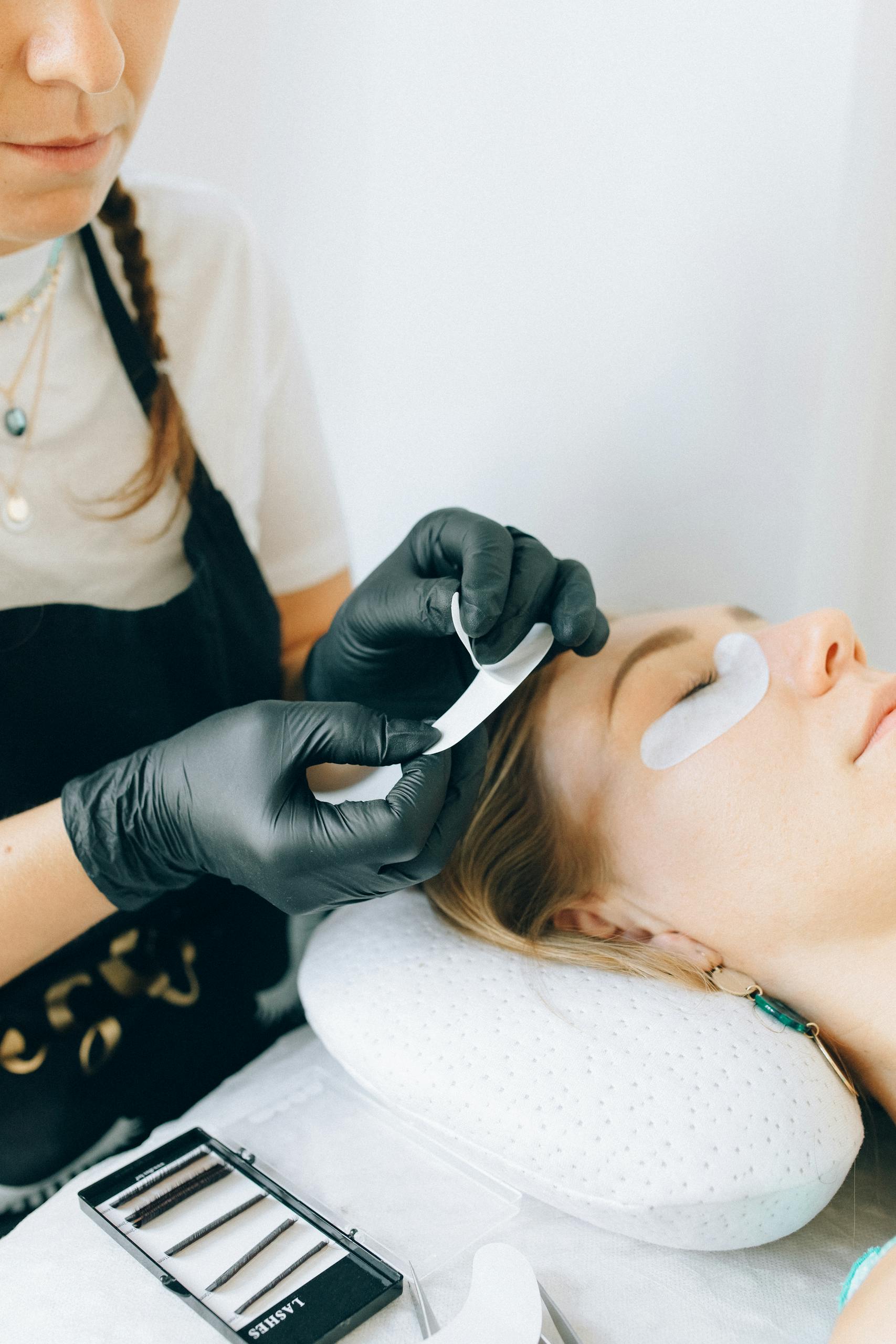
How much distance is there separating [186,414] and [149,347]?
10 cm

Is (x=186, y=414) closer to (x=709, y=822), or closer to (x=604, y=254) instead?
(x=604, y=254)

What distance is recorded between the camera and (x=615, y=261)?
1.48 m

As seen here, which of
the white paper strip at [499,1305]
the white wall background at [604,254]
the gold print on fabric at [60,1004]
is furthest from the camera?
the white wall background at [604,254]

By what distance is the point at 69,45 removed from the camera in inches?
30.6

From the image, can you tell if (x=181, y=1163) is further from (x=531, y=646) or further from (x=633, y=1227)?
(x=531, y=646)

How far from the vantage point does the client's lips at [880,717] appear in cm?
100

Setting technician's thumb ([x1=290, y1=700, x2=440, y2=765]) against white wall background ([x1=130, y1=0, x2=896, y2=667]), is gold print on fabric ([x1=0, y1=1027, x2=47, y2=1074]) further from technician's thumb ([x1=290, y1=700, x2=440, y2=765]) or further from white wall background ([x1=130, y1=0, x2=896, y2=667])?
white wall background ([x1=130, y1=0, x2=896, y2=667])

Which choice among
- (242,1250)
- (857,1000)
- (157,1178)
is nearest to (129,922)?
(157,1178)

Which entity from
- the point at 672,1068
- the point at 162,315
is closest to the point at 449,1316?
the point at 672,1068

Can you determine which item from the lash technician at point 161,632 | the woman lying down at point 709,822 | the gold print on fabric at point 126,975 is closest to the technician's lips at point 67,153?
the lash technician at point 161,632

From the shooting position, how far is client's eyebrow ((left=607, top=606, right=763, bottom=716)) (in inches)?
43.9

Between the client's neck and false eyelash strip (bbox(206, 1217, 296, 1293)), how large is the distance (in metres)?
0.53

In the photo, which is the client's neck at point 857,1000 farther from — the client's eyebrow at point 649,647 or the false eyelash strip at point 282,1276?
the false eyelash strip at point 282,1276

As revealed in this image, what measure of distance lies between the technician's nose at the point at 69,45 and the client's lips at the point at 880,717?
2.90ft
